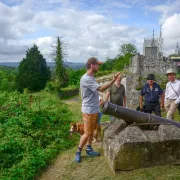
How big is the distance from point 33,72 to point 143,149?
33598 millimetres

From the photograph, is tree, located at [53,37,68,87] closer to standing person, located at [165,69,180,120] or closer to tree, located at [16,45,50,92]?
tree, located at [16,45,50,92]

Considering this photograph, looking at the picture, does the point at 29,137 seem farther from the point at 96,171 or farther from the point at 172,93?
the point at 172,93

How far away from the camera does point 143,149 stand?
15.1 ft

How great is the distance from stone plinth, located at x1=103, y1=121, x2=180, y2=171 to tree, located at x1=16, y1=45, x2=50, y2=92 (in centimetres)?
3252

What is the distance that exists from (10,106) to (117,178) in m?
5.27

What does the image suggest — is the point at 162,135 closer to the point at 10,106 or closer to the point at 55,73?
the point at 10,106

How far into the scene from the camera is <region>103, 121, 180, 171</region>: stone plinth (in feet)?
15.0

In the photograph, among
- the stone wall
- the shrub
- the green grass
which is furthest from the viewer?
the stone wall

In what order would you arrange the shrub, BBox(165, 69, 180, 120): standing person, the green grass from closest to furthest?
the green grass, the shrub, BBox(165, 69, 180, 120): standing person

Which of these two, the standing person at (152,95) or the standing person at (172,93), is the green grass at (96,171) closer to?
the standing person at (152,95)

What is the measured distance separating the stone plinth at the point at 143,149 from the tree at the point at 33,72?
32.5 m

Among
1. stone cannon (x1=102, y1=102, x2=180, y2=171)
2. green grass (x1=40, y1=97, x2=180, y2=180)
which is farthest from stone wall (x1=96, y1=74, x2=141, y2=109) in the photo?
stone cannon (x1=102, y1=102, x2=180, y2=171)

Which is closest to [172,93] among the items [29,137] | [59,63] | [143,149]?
[143,149]

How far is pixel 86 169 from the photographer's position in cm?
512
